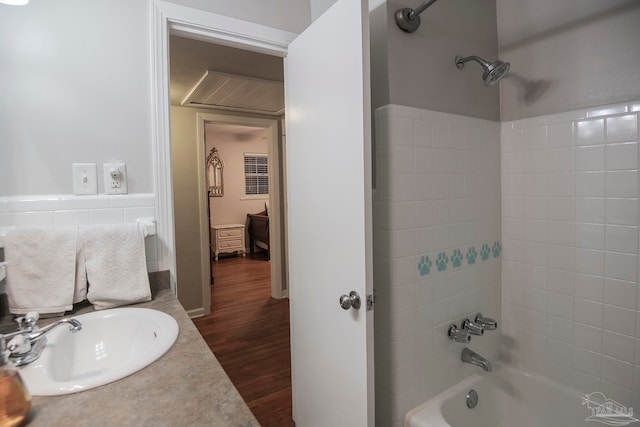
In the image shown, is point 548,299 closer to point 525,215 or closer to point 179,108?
point 525,215

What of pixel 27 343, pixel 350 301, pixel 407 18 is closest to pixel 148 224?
pixel 27 343

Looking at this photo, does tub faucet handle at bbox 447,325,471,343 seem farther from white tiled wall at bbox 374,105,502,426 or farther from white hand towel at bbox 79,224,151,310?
white hand towel at bbox 79,224,151,310

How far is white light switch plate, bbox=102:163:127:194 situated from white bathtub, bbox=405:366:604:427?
4.69ft

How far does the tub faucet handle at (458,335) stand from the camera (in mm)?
1424

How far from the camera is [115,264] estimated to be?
1.15 meters

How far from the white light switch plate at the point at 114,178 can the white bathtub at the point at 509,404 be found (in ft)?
4.69

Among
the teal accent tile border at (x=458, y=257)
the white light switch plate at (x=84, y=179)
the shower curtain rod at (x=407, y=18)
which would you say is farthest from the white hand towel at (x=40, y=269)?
the shower curtain rod at (x=407, y=18)

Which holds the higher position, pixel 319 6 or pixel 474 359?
pixel 319 6

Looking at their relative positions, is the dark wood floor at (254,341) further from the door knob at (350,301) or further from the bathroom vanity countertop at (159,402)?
the bathroom vanity countertop at (159,402)

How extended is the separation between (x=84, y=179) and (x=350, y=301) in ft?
3.46

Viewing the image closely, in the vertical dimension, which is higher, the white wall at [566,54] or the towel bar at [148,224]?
the white wall at [566,54]

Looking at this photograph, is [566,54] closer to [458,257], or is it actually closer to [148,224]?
[458,257]

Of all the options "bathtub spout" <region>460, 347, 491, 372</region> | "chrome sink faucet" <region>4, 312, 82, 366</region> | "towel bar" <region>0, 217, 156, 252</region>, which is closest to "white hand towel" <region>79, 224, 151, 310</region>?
"towel bar" <region>0, 217, 156, 252</region>

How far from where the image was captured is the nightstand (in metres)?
6.10
